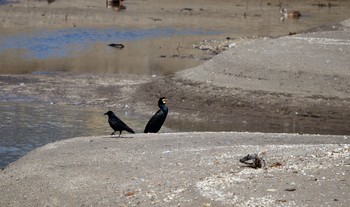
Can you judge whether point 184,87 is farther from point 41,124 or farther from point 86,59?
Answer: point 86,59

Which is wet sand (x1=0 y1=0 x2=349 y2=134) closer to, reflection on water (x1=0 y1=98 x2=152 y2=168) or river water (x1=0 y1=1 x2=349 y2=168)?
river water (x1=0 y1=1 x2=349 y2=168)

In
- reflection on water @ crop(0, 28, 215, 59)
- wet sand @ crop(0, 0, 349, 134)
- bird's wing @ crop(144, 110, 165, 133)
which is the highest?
bird's wing @ crop(144, 110, 165, 133)

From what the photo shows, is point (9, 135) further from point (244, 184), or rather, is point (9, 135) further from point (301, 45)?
point (301, 45)

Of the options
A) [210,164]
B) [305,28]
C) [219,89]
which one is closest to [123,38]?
[305,28]

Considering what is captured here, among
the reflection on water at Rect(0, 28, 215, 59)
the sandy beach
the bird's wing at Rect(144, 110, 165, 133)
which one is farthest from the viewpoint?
the reflection on water at Rect(0, 28, 215, 59)

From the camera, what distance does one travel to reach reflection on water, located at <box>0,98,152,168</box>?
17.8 metres

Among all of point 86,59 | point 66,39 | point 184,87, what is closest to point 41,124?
point 184,87

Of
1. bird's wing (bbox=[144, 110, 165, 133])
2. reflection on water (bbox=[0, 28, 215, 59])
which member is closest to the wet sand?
reflection on water (bbox=[0, 28, 215, 59])

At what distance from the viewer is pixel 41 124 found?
67.2 feet

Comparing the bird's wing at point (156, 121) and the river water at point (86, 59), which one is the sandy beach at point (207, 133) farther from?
the bird's wing at point (156, 121)

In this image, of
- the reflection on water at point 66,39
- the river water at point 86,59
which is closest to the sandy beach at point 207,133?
the river water at point 86,59

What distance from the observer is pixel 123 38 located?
39.0 m

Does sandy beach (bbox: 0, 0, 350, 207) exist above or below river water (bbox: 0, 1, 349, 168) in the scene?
above

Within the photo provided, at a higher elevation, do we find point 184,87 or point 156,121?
point 156,121
